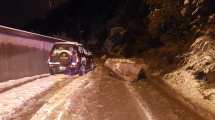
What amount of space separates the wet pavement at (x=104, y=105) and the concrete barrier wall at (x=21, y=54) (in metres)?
2.32

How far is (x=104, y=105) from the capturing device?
466 inches

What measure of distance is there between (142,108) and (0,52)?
8129mm

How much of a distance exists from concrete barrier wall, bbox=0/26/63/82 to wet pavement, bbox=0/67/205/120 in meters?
2.32

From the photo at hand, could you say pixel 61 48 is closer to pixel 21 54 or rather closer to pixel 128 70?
pixel 21 54

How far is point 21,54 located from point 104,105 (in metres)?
9.20

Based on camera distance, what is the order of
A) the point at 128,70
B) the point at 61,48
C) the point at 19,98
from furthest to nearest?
the point at 61,48 → the point at 128,70 → the point at 19,98

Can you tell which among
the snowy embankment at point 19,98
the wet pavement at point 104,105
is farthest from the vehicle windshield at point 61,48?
the wet pavement at point 104,105

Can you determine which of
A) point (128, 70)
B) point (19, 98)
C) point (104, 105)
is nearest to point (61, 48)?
point (128, 70)

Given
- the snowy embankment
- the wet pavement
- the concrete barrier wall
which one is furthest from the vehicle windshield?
the wet pavement

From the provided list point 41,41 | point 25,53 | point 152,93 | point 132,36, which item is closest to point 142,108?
point 152,93

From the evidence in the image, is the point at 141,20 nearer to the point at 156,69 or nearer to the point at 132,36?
the point at 132,36

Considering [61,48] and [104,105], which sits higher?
[61,48]

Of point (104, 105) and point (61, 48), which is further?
point (61, 48)

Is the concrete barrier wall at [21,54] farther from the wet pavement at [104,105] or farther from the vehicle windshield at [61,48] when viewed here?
the wet pavement at [104,105]
